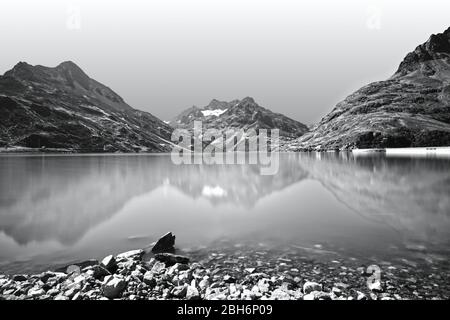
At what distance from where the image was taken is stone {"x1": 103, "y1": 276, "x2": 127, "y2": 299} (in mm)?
14742

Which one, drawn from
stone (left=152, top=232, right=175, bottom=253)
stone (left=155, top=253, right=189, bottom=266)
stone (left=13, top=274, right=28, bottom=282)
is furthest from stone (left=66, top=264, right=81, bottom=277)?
stone (left=152, top=232, right=175, bottom=253)

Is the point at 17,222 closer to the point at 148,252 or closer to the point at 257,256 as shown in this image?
the point at 148,252

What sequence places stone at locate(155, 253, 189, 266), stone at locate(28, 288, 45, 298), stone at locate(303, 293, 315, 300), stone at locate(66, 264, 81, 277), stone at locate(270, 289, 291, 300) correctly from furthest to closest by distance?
stone at locate(155, 253, 189, 266) < stone at locate(66, 264, 81, 277) < stone at locate(28, 288, 45, 298) < stone at locate(270, 289, 291, 300) < stone at locate(303, 293, 315, 300)

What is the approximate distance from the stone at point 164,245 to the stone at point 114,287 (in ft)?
22.7

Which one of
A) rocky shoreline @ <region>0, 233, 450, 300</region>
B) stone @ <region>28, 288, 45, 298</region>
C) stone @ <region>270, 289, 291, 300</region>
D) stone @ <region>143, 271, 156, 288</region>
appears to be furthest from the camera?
stone @ <region>143, 271, 156, 288</region>

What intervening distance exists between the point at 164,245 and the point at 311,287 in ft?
40.0

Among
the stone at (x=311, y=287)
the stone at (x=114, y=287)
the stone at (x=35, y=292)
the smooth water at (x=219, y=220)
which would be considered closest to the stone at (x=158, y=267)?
the stone at (x=114, y=287)

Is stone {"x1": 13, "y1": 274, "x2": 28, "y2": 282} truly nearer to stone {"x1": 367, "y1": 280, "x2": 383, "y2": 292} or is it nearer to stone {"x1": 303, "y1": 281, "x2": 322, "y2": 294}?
stone {"x1": 303, "y1": 281, "x2": 322, "y2": 294}

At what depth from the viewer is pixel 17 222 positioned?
32.0 m

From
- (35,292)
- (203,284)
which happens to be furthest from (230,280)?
(35,292)

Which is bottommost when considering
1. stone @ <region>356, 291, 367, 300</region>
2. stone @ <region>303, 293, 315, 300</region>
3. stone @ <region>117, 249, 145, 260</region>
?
stone @ <region>356, 291, 367, 300</region>

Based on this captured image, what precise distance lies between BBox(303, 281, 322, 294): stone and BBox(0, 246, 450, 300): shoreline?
0.05m

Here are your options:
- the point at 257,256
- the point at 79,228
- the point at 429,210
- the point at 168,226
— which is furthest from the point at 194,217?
the point at 429,210

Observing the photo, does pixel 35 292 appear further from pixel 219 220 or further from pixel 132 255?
pixel 219 220
